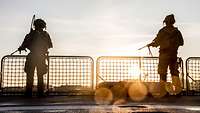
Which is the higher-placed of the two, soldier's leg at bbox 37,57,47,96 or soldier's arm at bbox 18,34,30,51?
soldier's arm at bbox 18,34,30,51

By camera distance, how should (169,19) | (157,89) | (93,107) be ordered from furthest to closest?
(157,89)
(169,19)
(93,107)

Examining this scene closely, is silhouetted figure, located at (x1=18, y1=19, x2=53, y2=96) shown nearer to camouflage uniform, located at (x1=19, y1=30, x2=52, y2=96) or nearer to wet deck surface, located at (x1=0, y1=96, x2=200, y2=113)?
camouflage uniform, located at (x1=19, y1=30, x2=52, y2=96)

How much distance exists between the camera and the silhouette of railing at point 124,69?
14.1m

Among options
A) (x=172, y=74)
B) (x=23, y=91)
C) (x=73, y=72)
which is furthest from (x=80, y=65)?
(x=172, y=74)

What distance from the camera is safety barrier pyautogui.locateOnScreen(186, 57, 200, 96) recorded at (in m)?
14.0

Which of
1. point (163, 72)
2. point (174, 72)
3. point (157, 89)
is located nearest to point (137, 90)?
point (157, 89)

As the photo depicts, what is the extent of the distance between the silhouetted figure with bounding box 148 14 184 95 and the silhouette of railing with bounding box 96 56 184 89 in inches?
84.6

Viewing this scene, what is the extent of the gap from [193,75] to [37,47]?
572 centimetres

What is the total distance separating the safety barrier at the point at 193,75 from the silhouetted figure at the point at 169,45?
84.4 inches

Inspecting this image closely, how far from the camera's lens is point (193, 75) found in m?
14.4

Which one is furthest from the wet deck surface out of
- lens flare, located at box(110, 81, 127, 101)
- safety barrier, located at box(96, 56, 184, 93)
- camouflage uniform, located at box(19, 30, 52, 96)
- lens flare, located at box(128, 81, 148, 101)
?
safety barrier, located at box(96, 56, 184, 93)

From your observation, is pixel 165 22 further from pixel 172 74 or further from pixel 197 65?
pixel 197 65

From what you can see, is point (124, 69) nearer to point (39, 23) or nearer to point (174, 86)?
point (174, 86)

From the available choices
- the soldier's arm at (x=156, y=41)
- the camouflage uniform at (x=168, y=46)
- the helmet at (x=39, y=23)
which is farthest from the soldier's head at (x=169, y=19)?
the helmet at (x=39, y=23)
